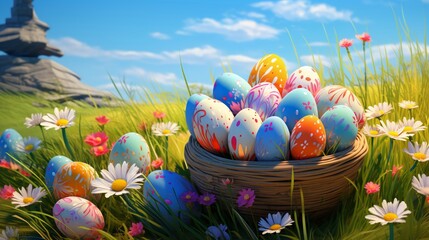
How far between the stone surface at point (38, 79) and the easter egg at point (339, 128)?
4809 mm

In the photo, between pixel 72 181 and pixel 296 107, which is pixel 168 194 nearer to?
pixel 72 181

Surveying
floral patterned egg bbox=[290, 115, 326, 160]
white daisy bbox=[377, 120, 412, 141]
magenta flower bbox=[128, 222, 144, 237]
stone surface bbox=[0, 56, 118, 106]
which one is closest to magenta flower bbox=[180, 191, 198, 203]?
magenta flower bbox=[128, 222, 144, 237]

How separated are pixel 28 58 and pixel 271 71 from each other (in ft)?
17.9

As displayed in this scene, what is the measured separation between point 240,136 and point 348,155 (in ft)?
1.37

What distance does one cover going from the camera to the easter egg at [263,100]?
2072 millimetres

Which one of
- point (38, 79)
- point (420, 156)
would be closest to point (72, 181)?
point (420, 156)

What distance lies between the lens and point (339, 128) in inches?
75.5

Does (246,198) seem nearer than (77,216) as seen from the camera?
Yes

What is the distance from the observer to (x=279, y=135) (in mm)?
1842

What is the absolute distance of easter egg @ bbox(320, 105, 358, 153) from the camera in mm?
1921

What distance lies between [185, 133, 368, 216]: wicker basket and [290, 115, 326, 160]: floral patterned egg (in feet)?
0.13

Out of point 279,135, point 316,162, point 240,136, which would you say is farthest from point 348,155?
point 240,136

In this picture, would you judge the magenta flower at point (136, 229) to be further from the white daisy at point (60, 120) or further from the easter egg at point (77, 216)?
the white daisy at point (60, 120)

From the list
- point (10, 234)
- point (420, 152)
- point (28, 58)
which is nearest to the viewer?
point (420, 152)
